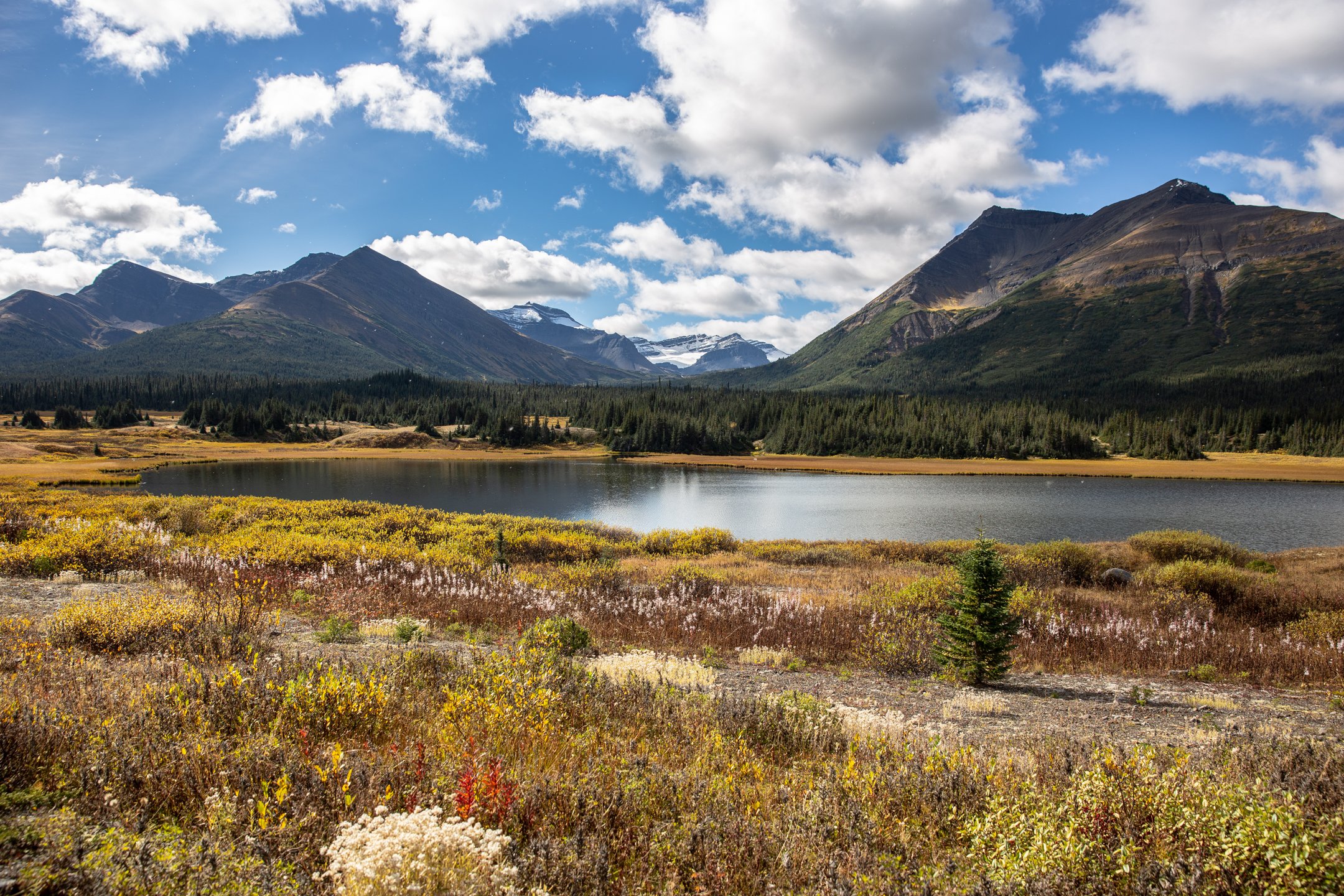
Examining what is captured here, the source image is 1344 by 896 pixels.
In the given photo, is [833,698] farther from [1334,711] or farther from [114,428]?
[114,428]

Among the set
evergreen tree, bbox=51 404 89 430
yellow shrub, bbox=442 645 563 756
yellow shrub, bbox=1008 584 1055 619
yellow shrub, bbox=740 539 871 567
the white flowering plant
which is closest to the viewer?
the white flowering plant

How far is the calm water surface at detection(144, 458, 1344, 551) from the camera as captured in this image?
45344mm

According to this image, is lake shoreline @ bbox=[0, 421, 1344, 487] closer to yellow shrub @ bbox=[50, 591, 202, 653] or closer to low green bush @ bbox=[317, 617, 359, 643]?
A: low green bush @ bbox=[317, 617, 359, 643]

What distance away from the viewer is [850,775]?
4906mm

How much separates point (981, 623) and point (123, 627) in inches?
526

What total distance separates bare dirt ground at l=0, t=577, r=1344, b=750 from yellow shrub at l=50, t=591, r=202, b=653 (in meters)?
1.16

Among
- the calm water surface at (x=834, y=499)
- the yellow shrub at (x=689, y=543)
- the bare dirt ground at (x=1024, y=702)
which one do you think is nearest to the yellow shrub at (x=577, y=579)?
the bare dirt ground at (x=1024, y=702)

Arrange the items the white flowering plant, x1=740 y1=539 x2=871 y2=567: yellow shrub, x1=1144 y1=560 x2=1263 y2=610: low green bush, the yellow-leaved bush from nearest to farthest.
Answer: the white flowering plant < the yellow-leaved bush < x1=1144 y1=560 x2=1263 y2=610: low green bush < x1=740 y1=539 x2=871 y2=567: yellow shrub

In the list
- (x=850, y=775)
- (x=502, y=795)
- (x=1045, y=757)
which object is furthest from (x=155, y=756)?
(x=1045, y=757)

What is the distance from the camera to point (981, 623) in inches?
445

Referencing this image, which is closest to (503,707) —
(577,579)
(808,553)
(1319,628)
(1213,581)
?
(577,579)

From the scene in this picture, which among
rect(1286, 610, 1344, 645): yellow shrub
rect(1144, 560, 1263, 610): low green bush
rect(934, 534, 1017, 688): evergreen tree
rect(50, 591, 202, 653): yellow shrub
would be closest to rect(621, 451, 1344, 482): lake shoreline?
rect(1144, 560, 1263, 610): low green bush

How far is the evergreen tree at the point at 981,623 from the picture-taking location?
11.1 m

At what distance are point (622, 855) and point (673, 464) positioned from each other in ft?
365
